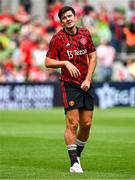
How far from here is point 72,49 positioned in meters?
12.3

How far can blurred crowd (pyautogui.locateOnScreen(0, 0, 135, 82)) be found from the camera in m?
30.0

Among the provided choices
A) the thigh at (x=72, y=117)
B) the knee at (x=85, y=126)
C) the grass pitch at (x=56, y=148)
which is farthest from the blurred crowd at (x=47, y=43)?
the thigh at (x=72, y=117)

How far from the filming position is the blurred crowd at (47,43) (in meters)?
30.0

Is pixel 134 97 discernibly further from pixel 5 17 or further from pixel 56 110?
pixel 5 17

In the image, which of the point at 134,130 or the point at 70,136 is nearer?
the point at 70,136

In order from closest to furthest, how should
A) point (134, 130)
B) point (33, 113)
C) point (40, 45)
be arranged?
point (134, 130) < point (33, 113) < point (40, 45)

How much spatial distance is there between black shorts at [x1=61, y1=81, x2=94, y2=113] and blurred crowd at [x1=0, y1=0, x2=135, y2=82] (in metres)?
16.8

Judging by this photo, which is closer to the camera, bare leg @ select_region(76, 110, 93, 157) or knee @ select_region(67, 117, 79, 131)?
knee @ select_region(67, 117, 79, 131)

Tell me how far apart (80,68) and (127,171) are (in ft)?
5.23

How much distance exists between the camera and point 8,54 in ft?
99.0

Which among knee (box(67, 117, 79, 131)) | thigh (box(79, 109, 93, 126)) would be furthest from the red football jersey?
knee (box(67, 117, 79, 131))

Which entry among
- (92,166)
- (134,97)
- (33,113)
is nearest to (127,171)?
(92,166)

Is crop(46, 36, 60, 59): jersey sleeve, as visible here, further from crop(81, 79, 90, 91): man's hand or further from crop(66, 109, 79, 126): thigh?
crop(66, 109, 79, 126): thigh

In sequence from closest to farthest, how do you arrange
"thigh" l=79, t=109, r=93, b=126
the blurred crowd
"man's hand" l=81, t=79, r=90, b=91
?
"man's hand" l=81, t=79, r=90, b=91 < "thigh" l=79, t=109, r=93, b=126 < the blurred crowd
